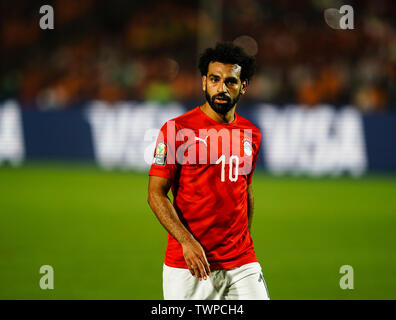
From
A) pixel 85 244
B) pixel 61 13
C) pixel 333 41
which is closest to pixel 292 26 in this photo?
pixel 333 41

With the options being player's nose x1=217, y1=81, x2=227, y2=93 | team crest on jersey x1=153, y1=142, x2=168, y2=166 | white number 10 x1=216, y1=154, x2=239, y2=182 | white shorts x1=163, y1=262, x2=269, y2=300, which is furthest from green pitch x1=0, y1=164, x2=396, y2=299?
player's nose x1=217, y1=81, x2=227, y2=93

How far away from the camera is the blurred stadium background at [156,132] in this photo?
752cm

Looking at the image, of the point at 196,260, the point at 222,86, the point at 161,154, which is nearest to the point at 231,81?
the point at 222,86

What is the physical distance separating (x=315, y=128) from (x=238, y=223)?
1186 centimetres

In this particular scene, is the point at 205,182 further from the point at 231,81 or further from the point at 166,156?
the point at 231,81

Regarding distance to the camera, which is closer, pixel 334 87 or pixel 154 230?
pixel 154 230

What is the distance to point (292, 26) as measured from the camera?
20.8m

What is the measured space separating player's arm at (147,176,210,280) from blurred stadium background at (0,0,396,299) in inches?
103

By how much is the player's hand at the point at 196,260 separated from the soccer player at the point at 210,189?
6 cm

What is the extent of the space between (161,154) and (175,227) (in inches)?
17.7

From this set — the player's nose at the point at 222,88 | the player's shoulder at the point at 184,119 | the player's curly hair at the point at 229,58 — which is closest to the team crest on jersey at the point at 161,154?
the player's shoulder at the point at 184,119

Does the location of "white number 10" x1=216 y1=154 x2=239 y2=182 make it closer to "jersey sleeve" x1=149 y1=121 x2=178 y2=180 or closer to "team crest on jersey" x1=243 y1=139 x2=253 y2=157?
"team crest on jersey" x1=243 y1=139 x2=253 y2=157

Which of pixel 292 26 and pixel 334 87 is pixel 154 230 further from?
pixel 292 26

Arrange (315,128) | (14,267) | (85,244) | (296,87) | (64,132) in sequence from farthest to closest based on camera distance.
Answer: (296,87) < (64,132) < (315,128) < (85,244) < (14,267)
